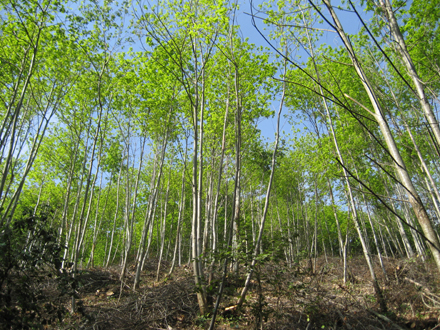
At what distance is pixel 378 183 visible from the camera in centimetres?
1060

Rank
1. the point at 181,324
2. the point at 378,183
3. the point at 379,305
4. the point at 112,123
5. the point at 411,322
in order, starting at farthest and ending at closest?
the point at 378,183, the point at 112,123, the point at 379,305, the point at 181,324, the point at 411,322

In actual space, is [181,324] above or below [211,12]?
below

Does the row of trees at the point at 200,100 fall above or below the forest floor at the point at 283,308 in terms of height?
above

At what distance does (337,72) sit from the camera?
316 inches

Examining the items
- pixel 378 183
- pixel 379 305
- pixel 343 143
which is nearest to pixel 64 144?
pixel 343 143

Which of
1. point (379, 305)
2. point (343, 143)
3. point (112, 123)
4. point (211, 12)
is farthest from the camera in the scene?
point (112, 123)

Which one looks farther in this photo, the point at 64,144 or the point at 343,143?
the point at 64,144

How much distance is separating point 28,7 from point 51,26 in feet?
1.37

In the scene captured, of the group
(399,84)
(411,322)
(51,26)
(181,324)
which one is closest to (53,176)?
(51,26)

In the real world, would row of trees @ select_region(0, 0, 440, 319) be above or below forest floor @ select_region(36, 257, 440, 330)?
above

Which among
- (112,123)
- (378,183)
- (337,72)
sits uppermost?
(337,72)

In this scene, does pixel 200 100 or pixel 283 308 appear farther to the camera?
pixel 200 100

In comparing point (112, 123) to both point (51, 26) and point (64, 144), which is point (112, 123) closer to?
point (64, 144)

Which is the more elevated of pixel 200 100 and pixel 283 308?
pixel 200 100
